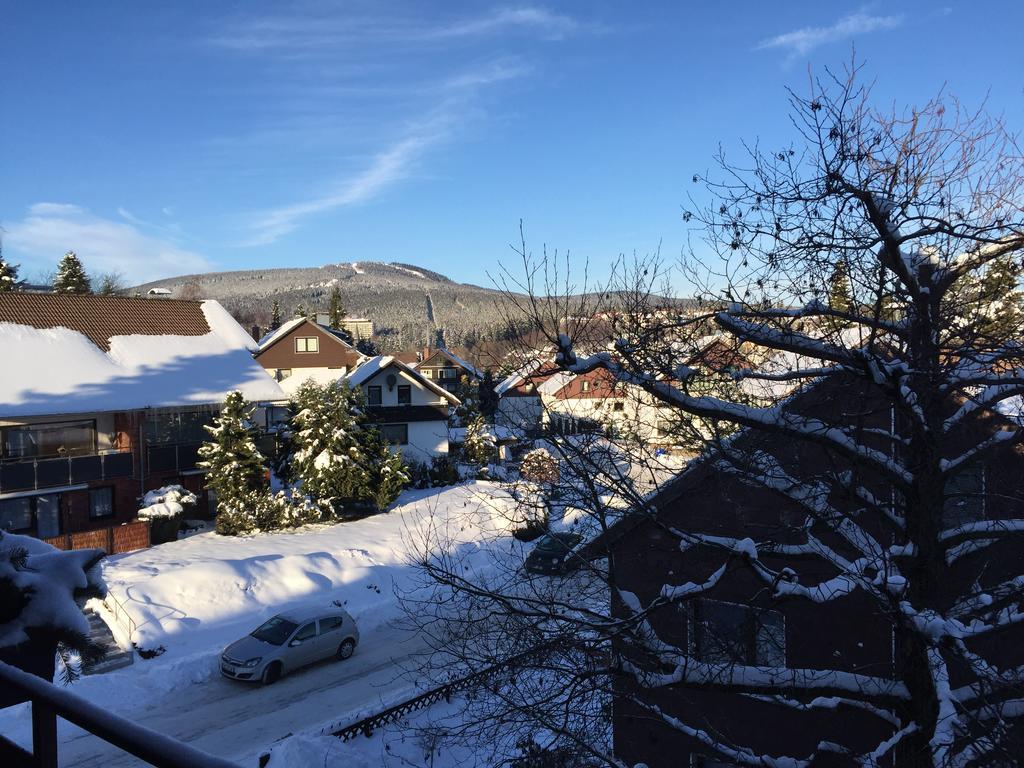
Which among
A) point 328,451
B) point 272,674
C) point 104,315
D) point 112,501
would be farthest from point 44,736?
point 104,315

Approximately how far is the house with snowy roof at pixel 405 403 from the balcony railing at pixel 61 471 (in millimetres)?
14100

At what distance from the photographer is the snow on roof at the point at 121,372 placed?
2311 cm

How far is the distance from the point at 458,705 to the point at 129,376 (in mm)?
18504

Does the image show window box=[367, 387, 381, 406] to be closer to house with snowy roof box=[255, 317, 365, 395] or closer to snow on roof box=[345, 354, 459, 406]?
snow on roof box=[345, 354, 459, 406]

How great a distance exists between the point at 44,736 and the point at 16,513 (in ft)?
81.4

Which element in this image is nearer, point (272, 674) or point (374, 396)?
point (272, 674)

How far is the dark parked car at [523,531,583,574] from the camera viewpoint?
6.90 meters

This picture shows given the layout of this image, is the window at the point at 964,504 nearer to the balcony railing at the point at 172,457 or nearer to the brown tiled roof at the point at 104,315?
the balcony railing at the point at 172,457

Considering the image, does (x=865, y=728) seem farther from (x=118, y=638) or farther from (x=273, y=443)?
(x=273, y=443)

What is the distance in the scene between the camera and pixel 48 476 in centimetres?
2252

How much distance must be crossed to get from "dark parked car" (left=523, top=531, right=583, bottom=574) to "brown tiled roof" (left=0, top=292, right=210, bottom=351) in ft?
81.7

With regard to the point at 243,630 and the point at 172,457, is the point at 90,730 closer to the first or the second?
the point at 243,630

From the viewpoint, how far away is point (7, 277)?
143ft

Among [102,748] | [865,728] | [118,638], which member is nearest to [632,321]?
[865,728]
